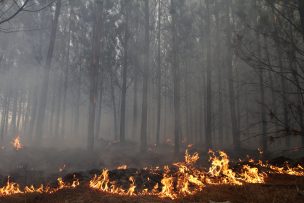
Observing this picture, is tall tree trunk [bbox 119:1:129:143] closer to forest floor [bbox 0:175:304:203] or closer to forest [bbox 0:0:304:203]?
forest [bbox 0:0:304:203]

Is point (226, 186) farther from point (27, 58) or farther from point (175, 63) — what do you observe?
point (27, 58)

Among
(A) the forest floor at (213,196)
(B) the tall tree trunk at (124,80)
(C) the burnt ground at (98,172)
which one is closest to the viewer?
(A) the forest floor at (213,196)

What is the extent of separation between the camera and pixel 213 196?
18.1 ft

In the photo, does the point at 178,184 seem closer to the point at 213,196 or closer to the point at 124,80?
the point at 213,196

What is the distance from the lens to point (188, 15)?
73.2ft

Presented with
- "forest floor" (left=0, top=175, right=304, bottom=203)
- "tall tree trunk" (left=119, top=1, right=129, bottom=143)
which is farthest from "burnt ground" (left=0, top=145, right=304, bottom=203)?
"tall tree trunk" (left=119, top=1, right=129, bottom=143)

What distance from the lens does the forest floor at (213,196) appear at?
5.18 metres

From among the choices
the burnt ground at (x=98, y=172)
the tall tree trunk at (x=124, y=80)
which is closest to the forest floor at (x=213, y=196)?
the burnt ground at (x=98, y=172)

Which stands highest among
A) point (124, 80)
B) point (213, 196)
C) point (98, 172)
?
point (124, 80)

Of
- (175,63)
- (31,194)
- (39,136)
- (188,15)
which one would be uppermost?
(188,15)

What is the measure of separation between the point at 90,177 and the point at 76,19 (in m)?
18.9

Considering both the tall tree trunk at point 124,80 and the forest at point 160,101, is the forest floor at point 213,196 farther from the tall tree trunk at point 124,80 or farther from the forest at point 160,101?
the tall tree trunk at point 124,80

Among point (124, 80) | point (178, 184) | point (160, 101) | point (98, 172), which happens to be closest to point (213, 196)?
point (178, 184)

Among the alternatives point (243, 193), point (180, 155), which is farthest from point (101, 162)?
point (243, 193)
